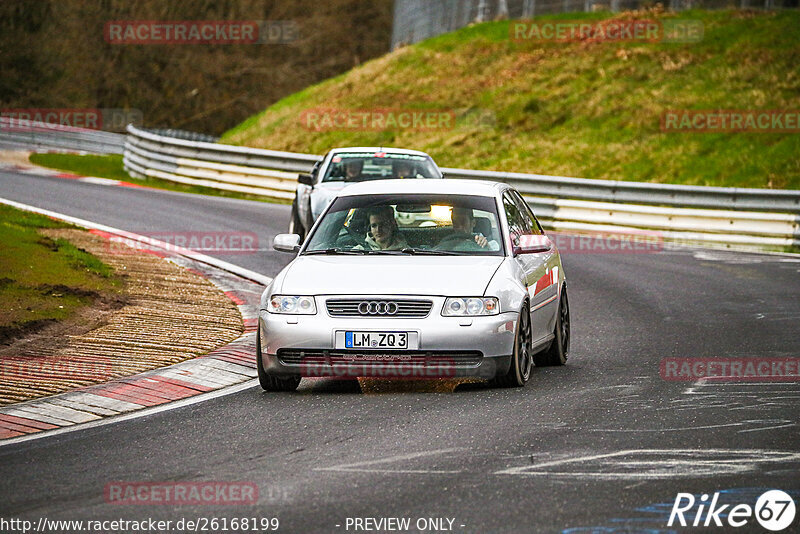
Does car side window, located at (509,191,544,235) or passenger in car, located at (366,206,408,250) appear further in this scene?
car side window, located at (509,191,544,235)

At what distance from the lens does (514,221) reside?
35.1 ft

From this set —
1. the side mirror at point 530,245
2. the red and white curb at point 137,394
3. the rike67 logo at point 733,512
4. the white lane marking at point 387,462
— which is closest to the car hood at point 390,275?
the side mirror at point 530,245

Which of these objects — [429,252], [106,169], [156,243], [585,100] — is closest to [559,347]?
[429,252]

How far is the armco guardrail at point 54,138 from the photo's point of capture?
125 feet

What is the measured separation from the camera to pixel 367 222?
1028 centimetres

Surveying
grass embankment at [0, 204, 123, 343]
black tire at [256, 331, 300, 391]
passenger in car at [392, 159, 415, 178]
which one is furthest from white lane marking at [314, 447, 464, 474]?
passenger in car at [392, 159, 415, 178]

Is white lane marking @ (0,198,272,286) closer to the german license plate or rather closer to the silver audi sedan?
the silver audi sedan

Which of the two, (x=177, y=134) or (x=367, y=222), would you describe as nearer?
(x=367, y=222)

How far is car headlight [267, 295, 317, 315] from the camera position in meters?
9.12

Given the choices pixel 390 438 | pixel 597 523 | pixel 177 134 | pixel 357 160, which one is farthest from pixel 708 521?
pixel 177 134

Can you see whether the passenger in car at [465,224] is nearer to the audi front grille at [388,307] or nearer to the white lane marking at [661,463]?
the audi front grille at [388,307]

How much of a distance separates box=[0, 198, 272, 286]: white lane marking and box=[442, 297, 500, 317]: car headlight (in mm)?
5879

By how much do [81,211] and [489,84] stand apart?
21770mm

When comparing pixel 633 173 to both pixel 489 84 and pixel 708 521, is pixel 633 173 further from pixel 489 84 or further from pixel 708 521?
pixel 708 521
